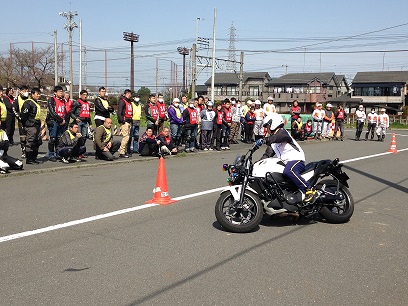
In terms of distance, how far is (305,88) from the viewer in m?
83.8

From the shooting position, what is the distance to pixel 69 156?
13000 millimetres

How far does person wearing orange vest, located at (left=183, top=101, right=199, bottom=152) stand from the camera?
16469 mm

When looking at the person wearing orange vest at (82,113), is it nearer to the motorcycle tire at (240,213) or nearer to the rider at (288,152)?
the rider at (288,152)

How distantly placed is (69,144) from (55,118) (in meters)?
0.81

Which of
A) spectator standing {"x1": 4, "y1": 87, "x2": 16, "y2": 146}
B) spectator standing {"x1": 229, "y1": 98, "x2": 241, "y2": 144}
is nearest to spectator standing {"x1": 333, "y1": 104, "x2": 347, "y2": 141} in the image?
spectator standing {"x1": 229, "y1": 98, "x2": 241, "y2": 144}

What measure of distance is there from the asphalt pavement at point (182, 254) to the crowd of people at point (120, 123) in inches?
124

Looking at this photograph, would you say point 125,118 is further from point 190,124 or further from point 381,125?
point 381,125

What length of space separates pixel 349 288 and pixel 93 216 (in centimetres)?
416

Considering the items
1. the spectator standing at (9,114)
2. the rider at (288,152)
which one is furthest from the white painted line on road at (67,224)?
the spectator standing at (9,114)

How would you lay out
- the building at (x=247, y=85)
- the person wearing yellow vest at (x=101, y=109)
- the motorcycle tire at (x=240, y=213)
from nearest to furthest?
1. the motorcycle tire at (x=240, y=213)
2. the person wearing yellow vest at (x=101, y=109)
3. the building at (x=247, y=85)

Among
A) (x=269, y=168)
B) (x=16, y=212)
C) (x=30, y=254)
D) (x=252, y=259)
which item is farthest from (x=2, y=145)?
(x=252, y=259)

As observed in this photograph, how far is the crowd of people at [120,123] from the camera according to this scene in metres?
12.5

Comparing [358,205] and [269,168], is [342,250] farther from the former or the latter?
[358,205]

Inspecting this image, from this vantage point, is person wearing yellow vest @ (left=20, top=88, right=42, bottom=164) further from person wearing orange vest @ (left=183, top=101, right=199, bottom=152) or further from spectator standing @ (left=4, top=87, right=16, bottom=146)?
person wearing orange vest @ (left=183, top=101, right=199, bottom=152)
